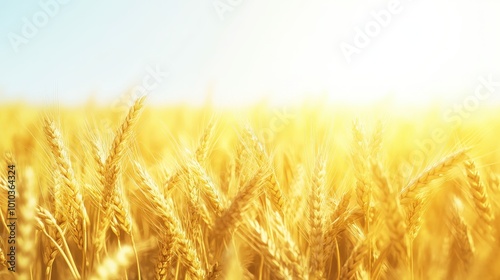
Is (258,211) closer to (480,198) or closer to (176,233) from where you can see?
(176,233)

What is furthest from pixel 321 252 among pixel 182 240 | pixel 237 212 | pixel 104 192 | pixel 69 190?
pixel 69 190

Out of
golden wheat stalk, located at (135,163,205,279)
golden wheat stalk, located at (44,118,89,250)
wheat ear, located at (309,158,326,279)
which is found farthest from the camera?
golden wheat stalk, located at (44,118,89,250)

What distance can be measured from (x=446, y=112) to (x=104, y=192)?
174 centimetres

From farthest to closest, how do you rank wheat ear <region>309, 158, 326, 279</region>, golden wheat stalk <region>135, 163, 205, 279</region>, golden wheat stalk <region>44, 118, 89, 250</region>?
golden wheat stalk <region>44, 118, 89, 250</region> < golden wheat stalk <region>135, 163, 205, 279</region> < wheat ear <region>309, 158, 326, 279</region>

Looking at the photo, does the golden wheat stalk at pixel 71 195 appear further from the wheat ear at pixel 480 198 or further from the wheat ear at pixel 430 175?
the wheat ear at pixel 480 198

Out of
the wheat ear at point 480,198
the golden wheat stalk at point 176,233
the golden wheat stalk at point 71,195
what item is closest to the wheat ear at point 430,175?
the wheat ear at point 480,198

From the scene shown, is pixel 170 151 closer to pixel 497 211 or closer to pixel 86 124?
pixel 86 124

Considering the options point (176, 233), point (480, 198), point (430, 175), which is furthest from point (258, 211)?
point (480, 198)

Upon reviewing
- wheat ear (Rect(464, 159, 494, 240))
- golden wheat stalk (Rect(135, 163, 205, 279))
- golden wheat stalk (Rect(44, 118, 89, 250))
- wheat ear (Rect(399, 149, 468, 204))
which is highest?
golden wheat stalk (Rect(44, 118, 89, 250))

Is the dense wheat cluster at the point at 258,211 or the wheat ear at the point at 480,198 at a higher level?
the dense wheat cluster at the point at 258,211

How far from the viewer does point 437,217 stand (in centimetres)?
147

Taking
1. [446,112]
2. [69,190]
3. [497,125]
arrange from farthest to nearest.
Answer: [497,125], [446,112], [69,190]

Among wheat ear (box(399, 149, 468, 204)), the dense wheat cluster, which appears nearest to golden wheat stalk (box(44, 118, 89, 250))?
the dense wheat cluster

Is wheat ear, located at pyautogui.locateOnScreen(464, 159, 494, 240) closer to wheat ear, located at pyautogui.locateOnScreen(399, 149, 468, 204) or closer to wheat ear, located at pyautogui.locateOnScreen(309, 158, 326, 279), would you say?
wheat ear, located at pyautogui.locateOnScreen(399, 149, 468, 204)
